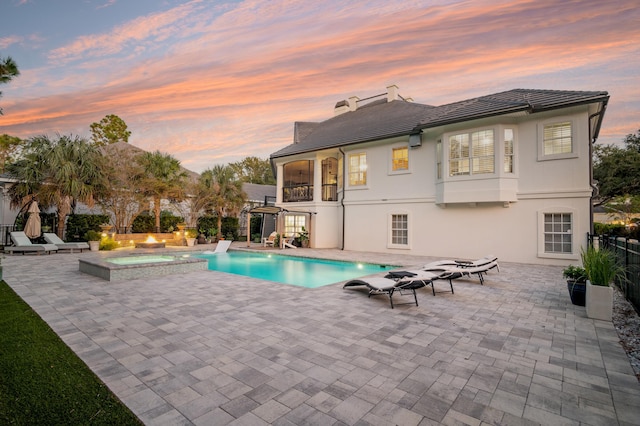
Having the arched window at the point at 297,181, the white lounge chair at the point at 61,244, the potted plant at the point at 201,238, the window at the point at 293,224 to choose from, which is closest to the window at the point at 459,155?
the arched window at the point at 297,181

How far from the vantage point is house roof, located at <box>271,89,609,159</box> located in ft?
35.7

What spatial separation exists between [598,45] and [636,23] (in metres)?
1.04

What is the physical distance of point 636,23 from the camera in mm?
10211

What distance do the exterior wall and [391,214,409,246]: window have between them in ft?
0.82

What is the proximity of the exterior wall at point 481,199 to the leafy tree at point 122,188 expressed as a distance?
13.4 m

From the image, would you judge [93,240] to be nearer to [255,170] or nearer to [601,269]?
[601,269]

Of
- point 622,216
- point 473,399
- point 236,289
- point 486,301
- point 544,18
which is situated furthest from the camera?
point 622,216

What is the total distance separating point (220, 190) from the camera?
21969mm

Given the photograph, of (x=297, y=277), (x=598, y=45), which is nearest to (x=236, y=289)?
(x=297, y=277)

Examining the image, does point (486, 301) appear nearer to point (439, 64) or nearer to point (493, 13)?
point (493, 13)

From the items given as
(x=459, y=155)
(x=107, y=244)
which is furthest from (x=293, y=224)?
(x=459, y=155)

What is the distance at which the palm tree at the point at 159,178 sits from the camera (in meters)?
19.1

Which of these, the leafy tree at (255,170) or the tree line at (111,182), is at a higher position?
the leafy tree at (255,170)

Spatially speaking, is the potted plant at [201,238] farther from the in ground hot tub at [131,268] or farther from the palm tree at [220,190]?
the in ground hot tub at [131,268]
